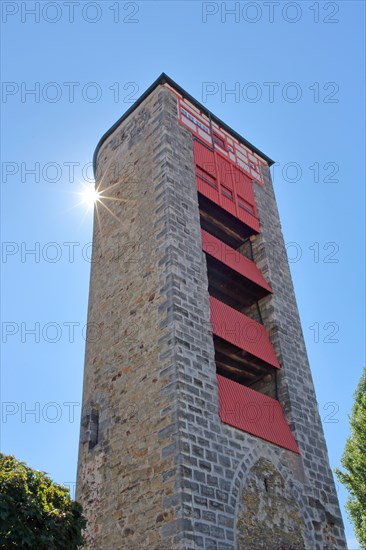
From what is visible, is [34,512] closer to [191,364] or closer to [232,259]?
[191,364]

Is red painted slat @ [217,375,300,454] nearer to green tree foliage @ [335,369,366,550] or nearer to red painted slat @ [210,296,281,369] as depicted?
red painted slat @ [210,296,281,369]

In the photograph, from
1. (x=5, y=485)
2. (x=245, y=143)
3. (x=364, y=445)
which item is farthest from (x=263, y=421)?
(x=245, y=143)

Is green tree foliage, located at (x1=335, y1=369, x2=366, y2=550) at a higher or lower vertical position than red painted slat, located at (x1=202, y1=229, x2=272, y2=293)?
lower

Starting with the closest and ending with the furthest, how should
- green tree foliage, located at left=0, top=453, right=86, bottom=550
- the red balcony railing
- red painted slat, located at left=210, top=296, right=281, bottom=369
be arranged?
green tree foliage, located at left=0, top=453, right=86, bottom=550 < red painted slat, located at left=210, top=296, right=281, bottom=369 < the red balcony railing

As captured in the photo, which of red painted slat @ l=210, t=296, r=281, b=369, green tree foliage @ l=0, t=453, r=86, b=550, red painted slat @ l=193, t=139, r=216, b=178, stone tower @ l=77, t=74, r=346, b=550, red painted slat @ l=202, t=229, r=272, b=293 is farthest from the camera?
red painted slat @ l=193, t=139, r=216, b=178

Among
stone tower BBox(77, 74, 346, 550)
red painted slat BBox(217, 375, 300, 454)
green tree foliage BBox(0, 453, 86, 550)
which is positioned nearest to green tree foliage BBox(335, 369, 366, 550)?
stone tower BBox(77, 74, 346, 550)

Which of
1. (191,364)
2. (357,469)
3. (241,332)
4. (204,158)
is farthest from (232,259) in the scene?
(357,469)

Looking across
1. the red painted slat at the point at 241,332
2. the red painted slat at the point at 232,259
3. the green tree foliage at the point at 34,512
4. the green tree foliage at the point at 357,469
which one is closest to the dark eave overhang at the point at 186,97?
the red painted slat at the point at 232,259

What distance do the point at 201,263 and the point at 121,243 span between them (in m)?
1.95

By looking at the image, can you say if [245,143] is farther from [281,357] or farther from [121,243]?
[281,357]

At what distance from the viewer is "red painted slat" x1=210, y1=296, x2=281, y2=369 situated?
9.93m

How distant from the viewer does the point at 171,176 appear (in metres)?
11.2

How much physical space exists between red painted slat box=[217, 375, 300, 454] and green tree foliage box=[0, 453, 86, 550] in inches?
102

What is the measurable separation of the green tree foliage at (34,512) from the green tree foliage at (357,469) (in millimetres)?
7974
